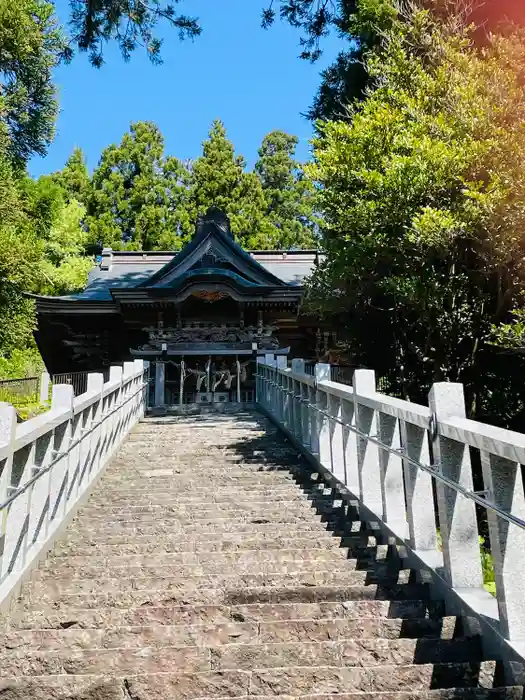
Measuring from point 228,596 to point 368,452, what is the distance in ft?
5.30

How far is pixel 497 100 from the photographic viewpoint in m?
7.17

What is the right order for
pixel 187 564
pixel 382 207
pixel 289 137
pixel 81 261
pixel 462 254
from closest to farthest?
pixel 187 564, pixel 382 207, pixel 462 254, pixel 81 261, pixel 289 137

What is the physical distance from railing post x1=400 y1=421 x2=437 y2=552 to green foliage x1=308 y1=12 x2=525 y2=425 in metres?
3.72

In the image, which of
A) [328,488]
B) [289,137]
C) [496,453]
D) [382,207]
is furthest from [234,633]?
[289,137]

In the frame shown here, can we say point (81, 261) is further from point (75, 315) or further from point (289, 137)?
point (289, 137)

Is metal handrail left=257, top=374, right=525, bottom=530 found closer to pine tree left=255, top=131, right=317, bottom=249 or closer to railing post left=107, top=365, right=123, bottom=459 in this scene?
railing post left=107, top=365, right=123, bottom=459

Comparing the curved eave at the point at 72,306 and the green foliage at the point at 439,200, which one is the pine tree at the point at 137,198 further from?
the green foliage at the point at 439,200

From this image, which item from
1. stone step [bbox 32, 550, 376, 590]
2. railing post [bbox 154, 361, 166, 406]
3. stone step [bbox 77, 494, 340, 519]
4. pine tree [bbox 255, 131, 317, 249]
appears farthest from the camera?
pine tree [bbox 255, 131, 317, 249]

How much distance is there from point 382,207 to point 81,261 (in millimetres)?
20590

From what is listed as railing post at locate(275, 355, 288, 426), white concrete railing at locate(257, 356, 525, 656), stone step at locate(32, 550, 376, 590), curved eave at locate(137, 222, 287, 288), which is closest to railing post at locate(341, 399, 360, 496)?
white concrete railing at locate(257, 356, 525, 656)

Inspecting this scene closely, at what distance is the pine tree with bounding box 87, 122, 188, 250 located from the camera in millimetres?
28766

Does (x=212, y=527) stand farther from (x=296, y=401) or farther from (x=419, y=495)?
(x=296, y=401)

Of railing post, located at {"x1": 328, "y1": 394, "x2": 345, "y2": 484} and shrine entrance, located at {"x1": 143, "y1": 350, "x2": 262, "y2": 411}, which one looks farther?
shrine entrance, located at {"x1": 143, "y1": 350, "x2": 262, "y2": 411}

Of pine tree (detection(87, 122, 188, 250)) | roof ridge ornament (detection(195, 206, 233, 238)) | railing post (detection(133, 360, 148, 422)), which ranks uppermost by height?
pine tree (detection(87, 122, 188, 250))
